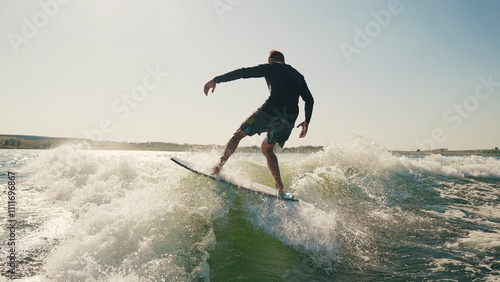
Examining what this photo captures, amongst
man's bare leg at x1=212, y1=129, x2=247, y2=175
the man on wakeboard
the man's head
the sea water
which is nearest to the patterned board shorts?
the man on wakeboard

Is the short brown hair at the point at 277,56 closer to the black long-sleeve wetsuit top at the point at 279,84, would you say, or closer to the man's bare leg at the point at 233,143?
the black long-sleeve wetsuit top at the point at 279,84

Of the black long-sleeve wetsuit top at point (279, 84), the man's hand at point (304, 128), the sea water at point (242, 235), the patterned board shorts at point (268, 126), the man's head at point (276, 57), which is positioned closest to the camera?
the sea water at point (242, 235)

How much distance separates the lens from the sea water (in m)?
3.19

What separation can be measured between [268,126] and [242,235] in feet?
6.55

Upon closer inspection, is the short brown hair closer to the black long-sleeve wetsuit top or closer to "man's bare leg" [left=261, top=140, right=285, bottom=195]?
the black long-sleeve wetsuit top

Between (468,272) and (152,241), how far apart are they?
4.22m

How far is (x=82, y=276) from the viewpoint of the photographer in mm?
2850

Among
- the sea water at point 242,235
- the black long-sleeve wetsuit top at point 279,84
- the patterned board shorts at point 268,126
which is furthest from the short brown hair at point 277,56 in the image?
the sea water at point 242,235

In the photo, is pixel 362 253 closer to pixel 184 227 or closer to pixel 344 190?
pixel 184 227

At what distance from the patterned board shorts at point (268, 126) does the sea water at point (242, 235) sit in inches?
46.7

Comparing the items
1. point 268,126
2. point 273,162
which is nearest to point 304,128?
point 268,126

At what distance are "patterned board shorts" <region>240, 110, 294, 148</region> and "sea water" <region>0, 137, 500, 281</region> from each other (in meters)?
1.19

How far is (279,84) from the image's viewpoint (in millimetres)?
4773

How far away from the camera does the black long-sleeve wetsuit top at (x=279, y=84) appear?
4.73 m
